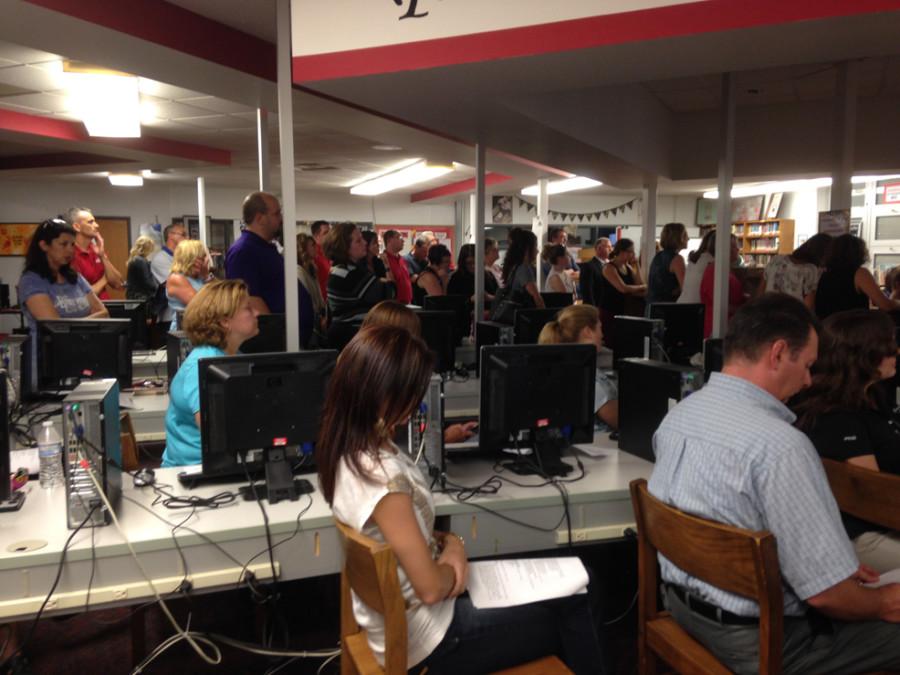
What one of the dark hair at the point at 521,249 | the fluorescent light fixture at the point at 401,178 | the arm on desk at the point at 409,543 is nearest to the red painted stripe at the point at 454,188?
the fluorescent light fixture at the point at 401,178

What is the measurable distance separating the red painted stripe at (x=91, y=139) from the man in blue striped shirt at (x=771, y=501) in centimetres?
700

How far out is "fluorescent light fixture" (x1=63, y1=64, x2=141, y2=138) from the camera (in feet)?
15.6

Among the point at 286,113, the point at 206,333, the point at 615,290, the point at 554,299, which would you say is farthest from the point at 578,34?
the point at 615,290

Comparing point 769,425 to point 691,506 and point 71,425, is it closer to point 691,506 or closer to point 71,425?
point 691,506

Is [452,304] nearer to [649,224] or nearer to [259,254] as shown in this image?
[259,254]

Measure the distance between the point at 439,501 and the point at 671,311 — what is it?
261 centimetres

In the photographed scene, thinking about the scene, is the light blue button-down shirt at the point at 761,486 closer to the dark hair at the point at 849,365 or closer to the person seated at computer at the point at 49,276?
the dark hair at the point at 849,365

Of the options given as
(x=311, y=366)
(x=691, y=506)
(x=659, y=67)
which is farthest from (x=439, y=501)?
(x=659, y=67)

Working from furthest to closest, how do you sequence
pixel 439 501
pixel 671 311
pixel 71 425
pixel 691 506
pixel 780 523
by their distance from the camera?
1. pixel 671 311
2. pixel 439 501
3. pixel 71 425
4. pixel 691 506
5. pixel 780 523

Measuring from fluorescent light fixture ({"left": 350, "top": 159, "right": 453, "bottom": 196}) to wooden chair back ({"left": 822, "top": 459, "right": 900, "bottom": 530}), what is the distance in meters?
8.29

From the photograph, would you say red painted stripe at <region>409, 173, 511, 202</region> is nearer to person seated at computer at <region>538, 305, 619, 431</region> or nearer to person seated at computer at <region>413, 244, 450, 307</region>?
person seated at computer at <region>413, 244, 450, 307</region>

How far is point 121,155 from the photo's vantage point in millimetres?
7977

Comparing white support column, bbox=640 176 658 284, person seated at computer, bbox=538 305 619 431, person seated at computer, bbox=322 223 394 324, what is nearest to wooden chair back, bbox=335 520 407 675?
person seated at computer, bbox=538 305 619 431

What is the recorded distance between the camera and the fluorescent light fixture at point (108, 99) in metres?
4.77
